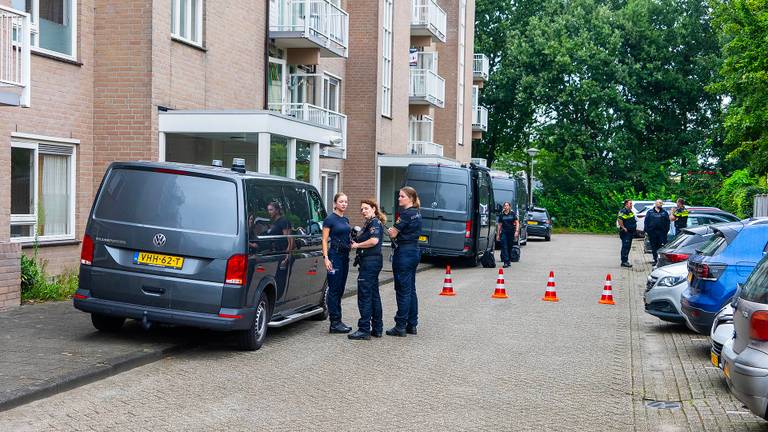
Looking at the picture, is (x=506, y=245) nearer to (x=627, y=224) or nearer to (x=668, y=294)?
(x=627, y=224)

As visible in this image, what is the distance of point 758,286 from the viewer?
6.63 m

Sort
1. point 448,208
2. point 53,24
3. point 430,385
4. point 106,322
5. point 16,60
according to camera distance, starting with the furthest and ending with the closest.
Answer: point 448,208 → point 53,24 → point 16,60 → point 106,322 → point 430,385

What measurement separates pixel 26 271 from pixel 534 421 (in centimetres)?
868

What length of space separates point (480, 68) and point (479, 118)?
3157 millimetres

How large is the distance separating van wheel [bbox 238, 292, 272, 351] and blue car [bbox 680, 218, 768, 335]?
4.76 meters

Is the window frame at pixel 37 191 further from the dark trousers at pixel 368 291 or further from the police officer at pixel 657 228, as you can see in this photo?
the police officer at pixel 657 228

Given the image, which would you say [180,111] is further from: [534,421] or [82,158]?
[534,421]

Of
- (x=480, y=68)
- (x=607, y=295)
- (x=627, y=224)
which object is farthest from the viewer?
(x=480, y=68)

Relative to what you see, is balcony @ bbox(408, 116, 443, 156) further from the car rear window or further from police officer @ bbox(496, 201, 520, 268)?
the car rear window

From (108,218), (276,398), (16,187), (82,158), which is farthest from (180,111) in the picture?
(276,398)

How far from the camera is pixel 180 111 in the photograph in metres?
17.1

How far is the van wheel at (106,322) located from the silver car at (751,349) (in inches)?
256

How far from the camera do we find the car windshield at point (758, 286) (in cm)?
644

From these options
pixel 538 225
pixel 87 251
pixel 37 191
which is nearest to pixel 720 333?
pixel 87 251
